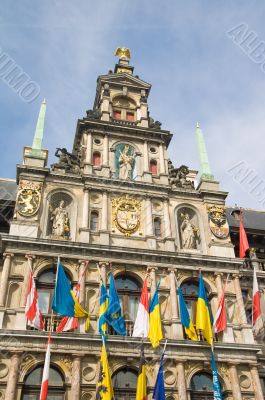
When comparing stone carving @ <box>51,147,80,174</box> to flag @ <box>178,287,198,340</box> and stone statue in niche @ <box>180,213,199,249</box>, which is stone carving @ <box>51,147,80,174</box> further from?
flag @ <box>178,287,198,340</box>

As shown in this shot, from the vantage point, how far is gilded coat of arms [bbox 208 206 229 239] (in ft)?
93.5

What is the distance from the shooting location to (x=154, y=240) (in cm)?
2691

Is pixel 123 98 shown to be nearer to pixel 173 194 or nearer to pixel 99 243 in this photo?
pixel 173 194

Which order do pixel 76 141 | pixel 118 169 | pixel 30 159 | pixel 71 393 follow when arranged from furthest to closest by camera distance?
pixel 76 141 → pixel 118 169 → pixel 30 159 → pixel 71 393

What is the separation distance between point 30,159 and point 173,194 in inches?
373

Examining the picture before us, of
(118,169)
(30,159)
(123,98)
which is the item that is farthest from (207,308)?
(123,98)

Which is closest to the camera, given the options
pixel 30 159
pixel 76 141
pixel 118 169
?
pixel 30 159

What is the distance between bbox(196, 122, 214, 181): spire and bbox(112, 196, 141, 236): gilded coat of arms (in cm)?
576

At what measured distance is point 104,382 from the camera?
20328 mm

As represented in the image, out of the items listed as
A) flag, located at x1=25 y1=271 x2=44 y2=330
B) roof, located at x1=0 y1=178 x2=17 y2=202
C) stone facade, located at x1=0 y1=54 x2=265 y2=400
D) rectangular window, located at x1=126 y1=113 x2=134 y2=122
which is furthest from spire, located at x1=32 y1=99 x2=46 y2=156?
flag, located at x1=25 y1=271 x2=44 y2=330

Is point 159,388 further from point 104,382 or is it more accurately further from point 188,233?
point 188,233

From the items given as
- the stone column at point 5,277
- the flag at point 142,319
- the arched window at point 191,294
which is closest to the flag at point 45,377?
the stone column at point 5,277

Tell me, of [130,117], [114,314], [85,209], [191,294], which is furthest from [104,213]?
[130,117]

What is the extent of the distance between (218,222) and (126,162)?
7336mm
